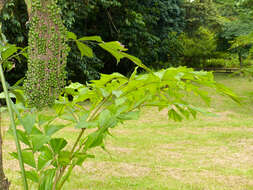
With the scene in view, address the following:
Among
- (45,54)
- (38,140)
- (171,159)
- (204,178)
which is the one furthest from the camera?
(171,159)

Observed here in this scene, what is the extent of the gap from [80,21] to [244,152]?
25.4ft

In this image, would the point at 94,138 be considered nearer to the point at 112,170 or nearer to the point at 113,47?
the point at 113,47

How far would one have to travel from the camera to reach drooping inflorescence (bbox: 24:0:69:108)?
815mm

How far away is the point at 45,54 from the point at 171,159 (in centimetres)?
409

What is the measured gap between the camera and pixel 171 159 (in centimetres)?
465

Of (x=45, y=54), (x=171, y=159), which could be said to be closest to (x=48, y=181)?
(x=45, y=54)

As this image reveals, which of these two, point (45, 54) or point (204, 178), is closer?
point (45, 54)

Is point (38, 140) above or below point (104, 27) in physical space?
above

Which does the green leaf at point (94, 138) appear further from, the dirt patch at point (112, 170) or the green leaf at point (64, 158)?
the dirt patch at point (112, 170)

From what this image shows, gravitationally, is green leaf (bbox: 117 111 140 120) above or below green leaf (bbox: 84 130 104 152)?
above

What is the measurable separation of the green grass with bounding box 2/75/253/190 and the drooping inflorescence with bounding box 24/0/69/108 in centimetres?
140

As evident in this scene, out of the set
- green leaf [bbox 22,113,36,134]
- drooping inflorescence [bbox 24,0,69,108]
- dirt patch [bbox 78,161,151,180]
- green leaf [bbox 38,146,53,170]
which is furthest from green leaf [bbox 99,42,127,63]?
dirt patch [bbox 78,161,151,180]

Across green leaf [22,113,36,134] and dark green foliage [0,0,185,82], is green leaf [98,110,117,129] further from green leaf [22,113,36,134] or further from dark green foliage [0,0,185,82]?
dark green foliage [0,0,185,82]

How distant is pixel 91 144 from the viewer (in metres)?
0.99
